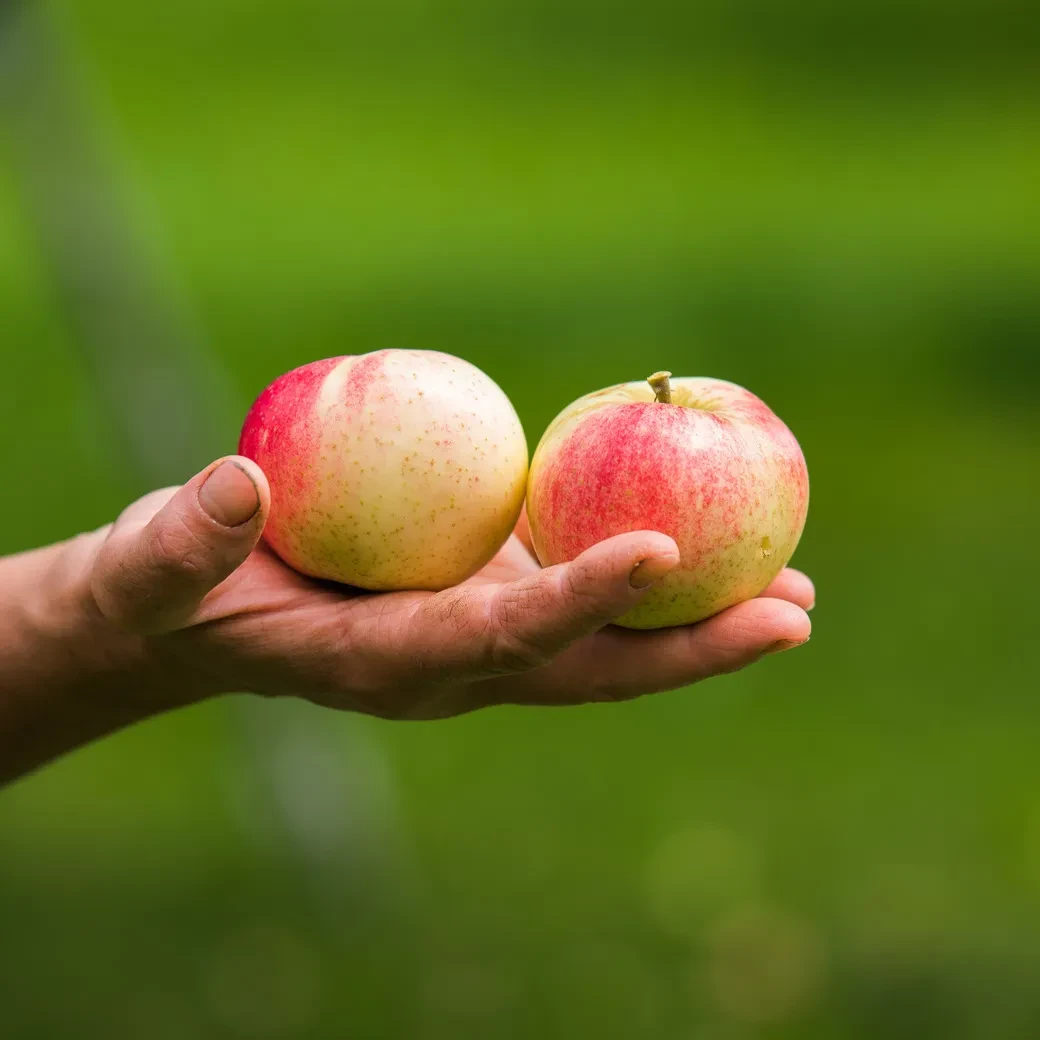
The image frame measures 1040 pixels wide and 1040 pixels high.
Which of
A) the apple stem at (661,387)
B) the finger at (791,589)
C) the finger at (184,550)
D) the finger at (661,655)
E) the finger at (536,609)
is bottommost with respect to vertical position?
the finger at (791,589)

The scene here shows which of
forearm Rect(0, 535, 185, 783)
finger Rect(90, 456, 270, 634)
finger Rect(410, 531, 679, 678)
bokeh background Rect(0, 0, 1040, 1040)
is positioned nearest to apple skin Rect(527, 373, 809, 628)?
finger Rect(410, 531, 679, 678)

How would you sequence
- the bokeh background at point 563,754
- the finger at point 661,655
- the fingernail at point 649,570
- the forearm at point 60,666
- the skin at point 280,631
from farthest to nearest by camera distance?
the bokeh background at point 563,754
the forearm at point 60,666
the finger at point 661,655
the skin at point 280,631
the fingernail at point 649,570

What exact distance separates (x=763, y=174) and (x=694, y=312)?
27.9ft

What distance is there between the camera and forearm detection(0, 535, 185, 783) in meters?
2.38

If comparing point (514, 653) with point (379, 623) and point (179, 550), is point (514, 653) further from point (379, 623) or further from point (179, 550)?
point (179, 550)

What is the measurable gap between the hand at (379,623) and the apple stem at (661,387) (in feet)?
1.30

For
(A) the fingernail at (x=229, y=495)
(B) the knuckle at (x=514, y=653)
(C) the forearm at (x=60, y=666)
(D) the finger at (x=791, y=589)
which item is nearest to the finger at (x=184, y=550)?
(A) the fingernail at (x=229, y=495)

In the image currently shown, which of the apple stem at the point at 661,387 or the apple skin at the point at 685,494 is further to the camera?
the apple stem at the point at 661,387

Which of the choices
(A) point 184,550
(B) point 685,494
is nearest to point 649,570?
(B) point 685,494

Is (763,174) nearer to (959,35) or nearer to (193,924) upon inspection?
(959,35)

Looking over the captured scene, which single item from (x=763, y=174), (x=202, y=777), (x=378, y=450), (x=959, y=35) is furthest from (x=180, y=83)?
(x=378, y=450)

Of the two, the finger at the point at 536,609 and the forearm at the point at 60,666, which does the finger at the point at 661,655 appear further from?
the forearm at the point at 60,666

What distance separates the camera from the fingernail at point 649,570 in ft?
5.96

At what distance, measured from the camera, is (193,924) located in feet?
13.9
